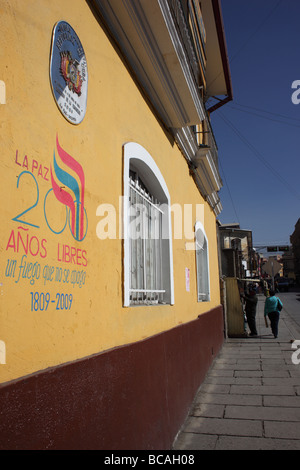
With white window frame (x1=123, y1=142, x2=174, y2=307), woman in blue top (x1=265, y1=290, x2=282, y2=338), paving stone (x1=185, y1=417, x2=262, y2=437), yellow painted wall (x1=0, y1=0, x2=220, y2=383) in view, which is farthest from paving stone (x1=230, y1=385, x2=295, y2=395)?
woman in blue top (x1=265, y1=290, x2=282, y2=338)

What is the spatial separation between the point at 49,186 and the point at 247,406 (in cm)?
480

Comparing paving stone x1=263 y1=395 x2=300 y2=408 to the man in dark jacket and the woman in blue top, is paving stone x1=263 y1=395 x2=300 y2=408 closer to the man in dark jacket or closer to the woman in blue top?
the woman in blue top

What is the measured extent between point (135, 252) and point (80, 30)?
2.14 metres

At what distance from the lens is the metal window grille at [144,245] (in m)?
4.07

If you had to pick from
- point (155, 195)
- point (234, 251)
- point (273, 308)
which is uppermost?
point (234, 251)

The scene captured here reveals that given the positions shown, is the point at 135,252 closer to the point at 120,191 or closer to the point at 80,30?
the point at 120,191

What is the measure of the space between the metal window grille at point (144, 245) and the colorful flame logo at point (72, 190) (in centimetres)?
133

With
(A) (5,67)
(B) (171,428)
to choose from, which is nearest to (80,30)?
(A) (5,67)

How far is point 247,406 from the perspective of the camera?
222 inches

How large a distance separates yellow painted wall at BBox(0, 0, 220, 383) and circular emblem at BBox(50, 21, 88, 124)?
0.20 feet

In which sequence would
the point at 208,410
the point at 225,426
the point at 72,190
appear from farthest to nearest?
the point at 208,410, the point at 225,426, the point at 72,190

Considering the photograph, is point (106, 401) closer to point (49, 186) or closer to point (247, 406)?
point (49, 186)

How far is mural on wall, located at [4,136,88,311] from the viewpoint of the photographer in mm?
1931

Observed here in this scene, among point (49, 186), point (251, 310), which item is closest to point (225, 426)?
point (49, 186)
